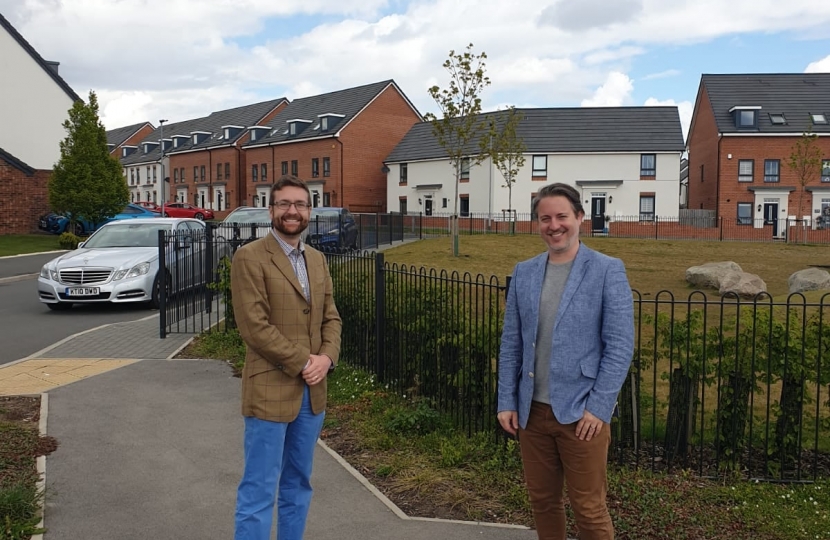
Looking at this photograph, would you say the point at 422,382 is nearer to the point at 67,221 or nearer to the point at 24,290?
the point at 24,290

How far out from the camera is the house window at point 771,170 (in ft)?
147

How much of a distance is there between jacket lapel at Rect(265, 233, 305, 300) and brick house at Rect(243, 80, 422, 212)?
50.6m

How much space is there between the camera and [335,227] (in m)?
23.5

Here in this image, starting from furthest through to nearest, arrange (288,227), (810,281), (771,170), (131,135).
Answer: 1. (131,135)
2. (771,170)
3. (810,281)
4. (288,227)

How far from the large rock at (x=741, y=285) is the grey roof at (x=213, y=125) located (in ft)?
177

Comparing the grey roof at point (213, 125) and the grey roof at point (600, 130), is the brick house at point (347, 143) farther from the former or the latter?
the grey roof at point (600, 130)

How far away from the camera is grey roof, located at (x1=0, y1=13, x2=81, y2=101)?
41.0 metres

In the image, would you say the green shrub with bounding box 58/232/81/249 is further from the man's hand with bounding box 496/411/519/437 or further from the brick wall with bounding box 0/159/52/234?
the man's hand with bounding box 496/411/519/437

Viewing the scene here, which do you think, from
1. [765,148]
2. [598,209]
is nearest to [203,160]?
[598,209]

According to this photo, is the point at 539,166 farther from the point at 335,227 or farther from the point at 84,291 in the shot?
the point at 84,291

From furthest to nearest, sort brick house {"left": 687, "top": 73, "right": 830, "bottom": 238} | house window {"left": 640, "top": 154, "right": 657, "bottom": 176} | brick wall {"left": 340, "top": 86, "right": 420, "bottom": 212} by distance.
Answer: brick wall {"left": 340, "top": 86, "right": 420, "bottom": 212} < house window {"left": 640, "top": 154, "right": 657, "bottom": 176} < brick house {"left": 687, "top": 73, "right": 830, "bottom": 238}

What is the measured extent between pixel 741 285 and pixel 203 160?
2343 inches

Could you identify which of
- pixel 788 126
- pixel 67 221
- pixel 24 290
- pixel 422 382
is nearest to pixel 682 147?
pixel 788 126

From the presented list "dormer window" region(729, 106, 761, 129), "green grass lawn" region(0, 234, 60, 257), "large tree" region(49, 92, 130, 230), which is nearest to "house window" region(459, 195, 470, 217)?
"dormer window" region(729, 106, 761, 129)
